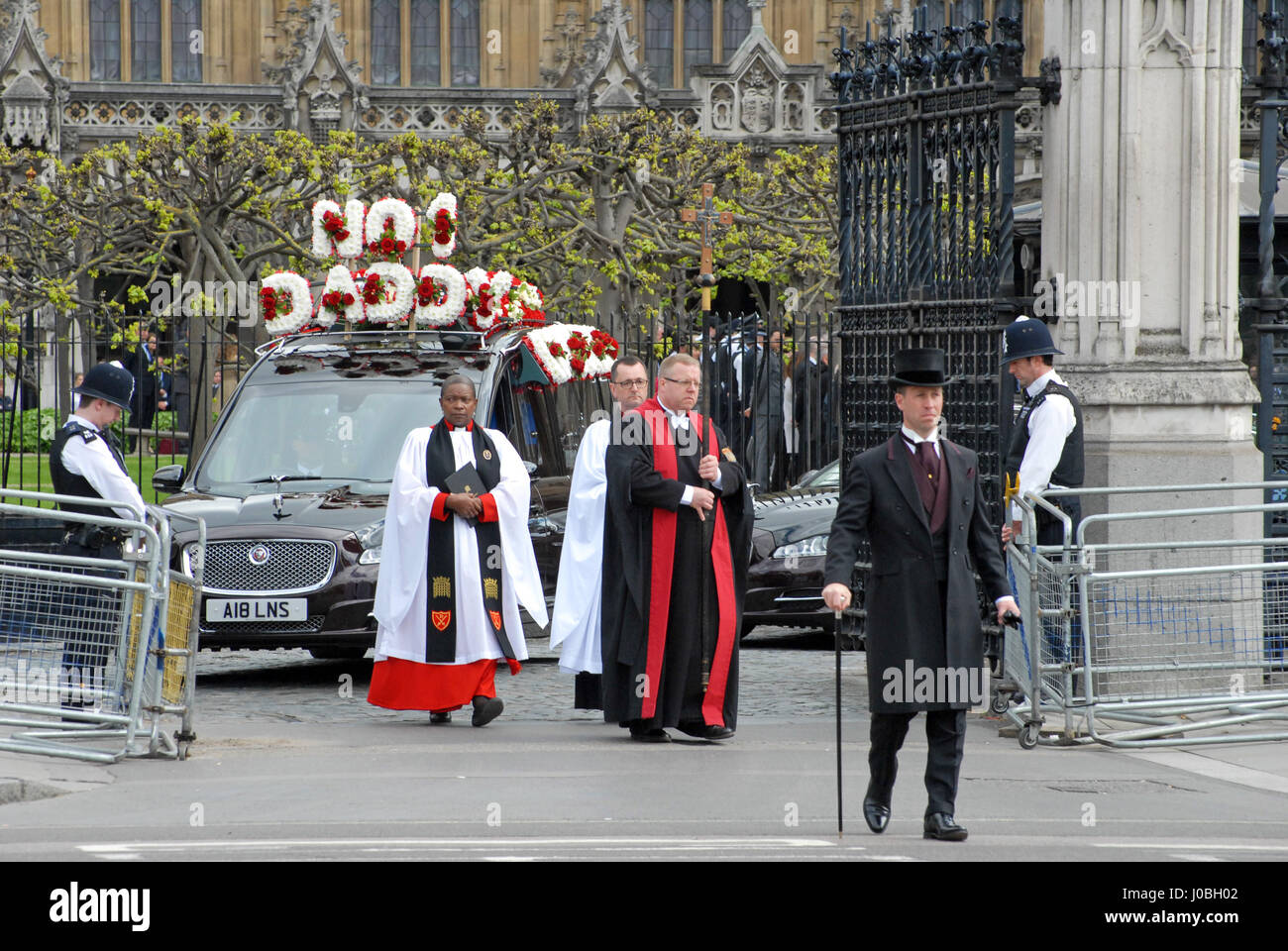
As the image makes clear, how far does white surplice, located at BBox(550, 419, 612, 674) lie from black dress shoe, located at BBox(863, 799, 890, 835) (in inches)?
128

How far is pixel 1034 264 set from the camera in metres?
14.9

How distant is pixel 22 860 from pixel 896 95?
724cm

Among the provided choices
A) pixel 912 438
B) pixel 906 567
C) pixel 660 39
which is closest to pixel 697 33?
pixel 660 39

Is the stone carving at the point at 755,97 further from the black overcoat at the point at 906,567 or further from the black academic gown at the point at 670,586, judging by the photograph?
the black overcoat at the point at 906,567

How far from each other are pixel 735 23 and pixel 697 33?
933mm

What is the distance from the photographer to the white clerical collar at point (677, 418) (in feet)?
33.6

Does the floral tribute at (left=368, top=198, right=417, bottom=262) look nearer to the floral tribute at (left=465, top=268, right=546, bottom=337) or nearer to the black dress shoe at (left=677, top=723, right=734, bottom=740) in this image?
the floral tribute at (left=465, top=268, right=546, bottom=337)

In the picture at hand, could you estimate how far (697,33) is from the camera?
4600 cm

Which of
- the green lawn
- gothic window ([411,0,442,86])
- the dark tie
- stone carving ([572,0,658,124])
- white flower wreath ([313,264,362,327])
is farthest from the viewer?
gothic window ([411,0,442,86])

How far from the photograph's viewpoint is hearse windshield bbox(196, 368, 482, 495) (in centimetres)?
1289

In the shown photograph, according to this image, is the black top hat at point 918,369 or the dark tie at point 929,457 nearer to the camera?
the black top hat at point 918,369

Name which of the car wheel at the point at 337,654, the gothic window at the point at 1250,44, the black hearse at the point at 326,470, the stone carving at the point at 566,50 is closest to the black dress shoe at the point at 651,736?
the black hearse at the point at 326,470

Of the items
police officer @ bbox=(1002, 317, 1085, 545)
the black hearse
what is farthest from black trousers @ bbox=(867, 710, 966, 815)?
the black hearse

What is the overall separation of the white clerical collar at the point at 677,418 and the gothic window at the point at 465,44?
120 ft
